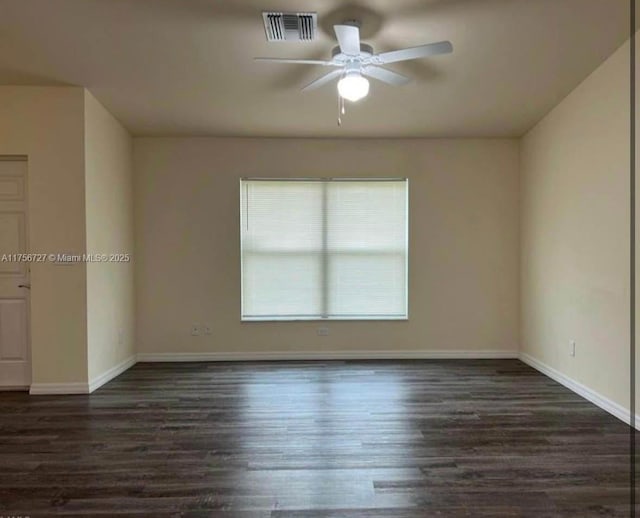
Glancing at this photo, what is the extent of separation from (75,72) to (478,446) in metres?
4.23

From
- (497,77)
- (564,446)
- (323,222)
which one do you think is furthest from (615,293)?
(323,222)

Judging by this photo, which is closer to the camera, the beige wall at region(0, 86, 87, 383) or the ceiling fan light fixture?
the ceiling fan light fixture

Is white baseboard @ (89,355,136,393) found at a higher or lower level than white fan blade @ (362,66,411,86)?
lower

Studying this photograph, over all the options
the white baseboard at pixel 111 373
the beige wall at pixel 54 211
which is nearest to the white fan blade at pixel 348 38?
the beige wall at pixel 54 211

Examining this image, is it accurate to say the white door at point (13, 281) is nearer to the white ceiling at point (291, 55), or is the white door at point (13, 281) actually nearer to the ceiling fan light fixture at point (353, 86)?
the white ceiling at point (291, 55)

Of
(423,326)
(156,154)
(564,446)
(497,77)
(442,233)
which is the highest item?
(497,77)

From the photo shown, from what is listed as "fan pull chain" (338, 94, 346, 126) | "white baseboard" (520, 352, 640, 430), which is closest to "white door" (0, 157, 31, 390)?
"fan pull chain" (338, 94, 346, 126)

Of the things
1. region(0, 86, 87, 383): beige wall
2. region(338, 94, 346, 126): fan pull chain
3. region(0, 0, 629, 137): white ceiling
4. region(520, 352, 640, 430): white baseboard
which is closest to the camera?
region(0, 0, 629, 137): white ceiling

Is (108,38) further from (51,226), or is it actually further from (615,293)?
(615,293)

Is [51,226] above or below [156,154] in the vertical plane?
below

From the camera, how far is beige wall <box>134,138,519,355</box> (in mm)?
4852

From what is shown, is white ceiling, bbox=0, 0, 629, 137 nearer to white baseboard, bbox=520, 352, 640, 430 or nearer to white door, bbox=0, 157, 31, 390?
white door, bbox=0, 157, 31, 390

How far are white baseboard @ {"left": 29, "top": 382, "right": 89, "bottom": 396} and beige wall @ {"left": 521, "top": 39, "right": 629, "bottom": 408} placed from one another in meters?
4.51

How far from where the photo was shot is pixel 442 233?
4.91 m
